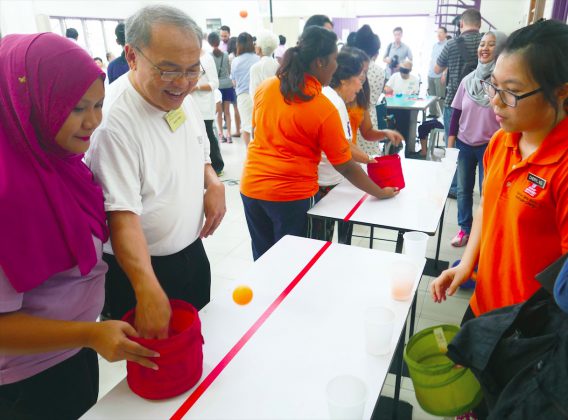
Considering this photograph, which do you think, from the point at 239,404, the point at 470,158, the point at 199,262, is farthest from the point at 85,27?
the point at 239,404

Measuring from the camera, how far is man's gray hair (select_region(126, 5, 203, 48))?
107 cm

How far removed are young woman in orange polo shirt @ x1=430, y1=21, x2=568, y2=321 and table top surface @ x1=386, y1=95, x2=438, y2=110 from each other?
13.2 ft

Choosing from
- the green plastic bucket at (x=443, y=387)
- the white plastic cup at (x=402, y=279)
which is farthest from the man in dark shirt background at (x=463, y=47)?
the green plastic bucket at (x=443, y=387)

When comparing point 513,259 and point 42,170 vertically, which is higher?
point 42,170

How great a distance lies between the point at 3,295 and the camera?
2.53ft

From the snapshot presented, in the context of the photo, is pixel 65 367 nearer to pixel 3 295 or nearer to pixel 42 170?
pixel 3 295

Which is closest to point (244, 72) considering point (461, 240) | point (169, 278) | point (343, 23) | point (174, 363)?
point (461, 240)

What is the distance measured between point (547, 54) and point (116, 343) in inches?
47.6

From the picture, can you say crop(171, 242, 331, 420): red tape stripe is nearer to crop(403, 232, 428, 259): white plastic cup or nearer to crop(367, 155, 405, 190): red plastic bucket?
crop(403, 232, 428, 259): white plastic cup

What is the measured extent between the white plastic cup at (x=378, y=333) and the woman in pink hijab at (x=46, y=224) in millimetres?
543

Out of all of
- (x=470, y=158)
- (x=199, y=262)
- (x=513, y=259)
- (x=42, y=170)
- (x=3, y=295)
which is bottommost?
(x=470, y=158)

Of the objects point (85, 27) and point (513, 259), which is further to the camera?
point (85, 27)

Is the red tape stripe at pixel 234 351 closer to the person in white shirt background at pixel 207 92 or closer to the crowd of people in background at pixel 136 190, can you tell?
the crowd of people in background at pixel 136 190

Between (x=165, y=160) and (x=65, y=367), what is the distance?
1.92 feet
